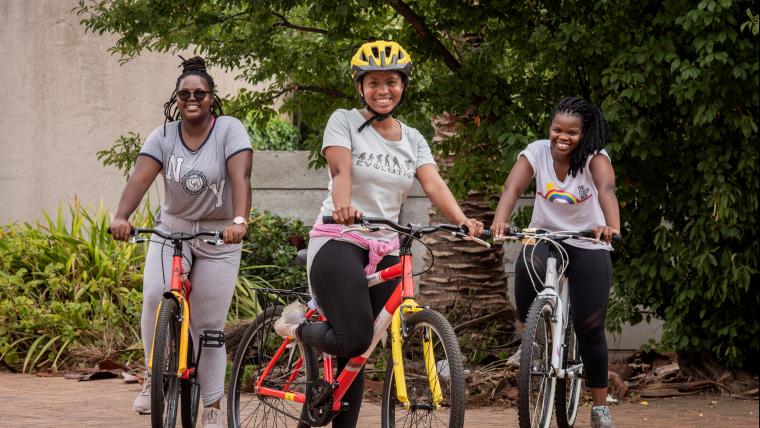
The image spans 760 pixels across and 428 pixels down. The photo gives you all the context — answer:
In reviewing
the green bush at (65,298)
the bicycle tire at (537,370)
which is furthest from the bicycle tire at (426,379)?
the green bush at (65,298)

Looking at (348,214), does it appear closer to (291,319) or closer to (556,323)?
(291,319)

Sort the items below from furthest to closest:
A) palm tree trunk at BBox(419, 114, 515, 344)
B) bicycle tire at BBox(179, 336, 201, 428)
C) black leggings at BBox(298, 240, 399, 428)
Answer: palm tree trunk at BBox(419, 114, 515, 344) → bicycle tire at BBox(179, 336, 201, 428) → black leggings at BBox(298, 240, 399, 428)

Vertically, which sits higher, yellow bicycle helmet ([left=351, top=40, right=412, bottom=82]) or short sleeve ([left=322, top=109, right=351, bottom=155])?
yellow bicycle helmet ([left=351, top=40, right=412, bottom=82])

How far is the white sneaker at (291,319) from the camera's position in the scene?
5.71m

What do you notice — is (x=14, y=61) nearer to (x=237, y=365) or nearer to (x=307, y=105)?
(x=307, y=105)

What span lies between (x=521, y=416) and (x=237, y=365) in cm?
151

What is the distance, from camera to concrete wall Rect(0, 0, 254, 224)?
1423 centimetres

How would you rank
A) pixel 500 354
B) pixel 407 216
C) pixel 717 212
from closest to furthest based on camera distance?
pixel 717 212
pixel 500 354
pixel 407 216

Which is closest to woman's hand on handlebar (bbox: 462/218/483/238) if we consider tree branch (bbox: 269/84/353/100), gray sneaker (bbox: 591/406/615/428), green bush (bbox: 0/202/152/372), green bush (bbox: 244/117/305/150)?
gray sneaker (bbox: 591/406/615/428)

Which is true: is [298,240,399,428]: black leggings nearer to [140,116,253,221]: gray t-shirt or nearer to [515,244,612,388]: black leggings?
[140,116,253,221]: gray t-shirt

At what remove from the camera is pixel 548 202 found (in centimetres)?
654

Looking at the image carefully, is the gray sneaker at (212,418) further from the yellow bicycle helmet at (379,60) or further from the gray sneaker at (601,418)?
the gray sneaker at (601,418)

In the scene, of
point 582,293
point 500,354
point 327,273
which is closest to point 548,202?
point 582,293

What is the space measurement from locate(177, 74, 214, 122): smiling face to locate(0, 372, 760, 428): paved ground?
2176mm
